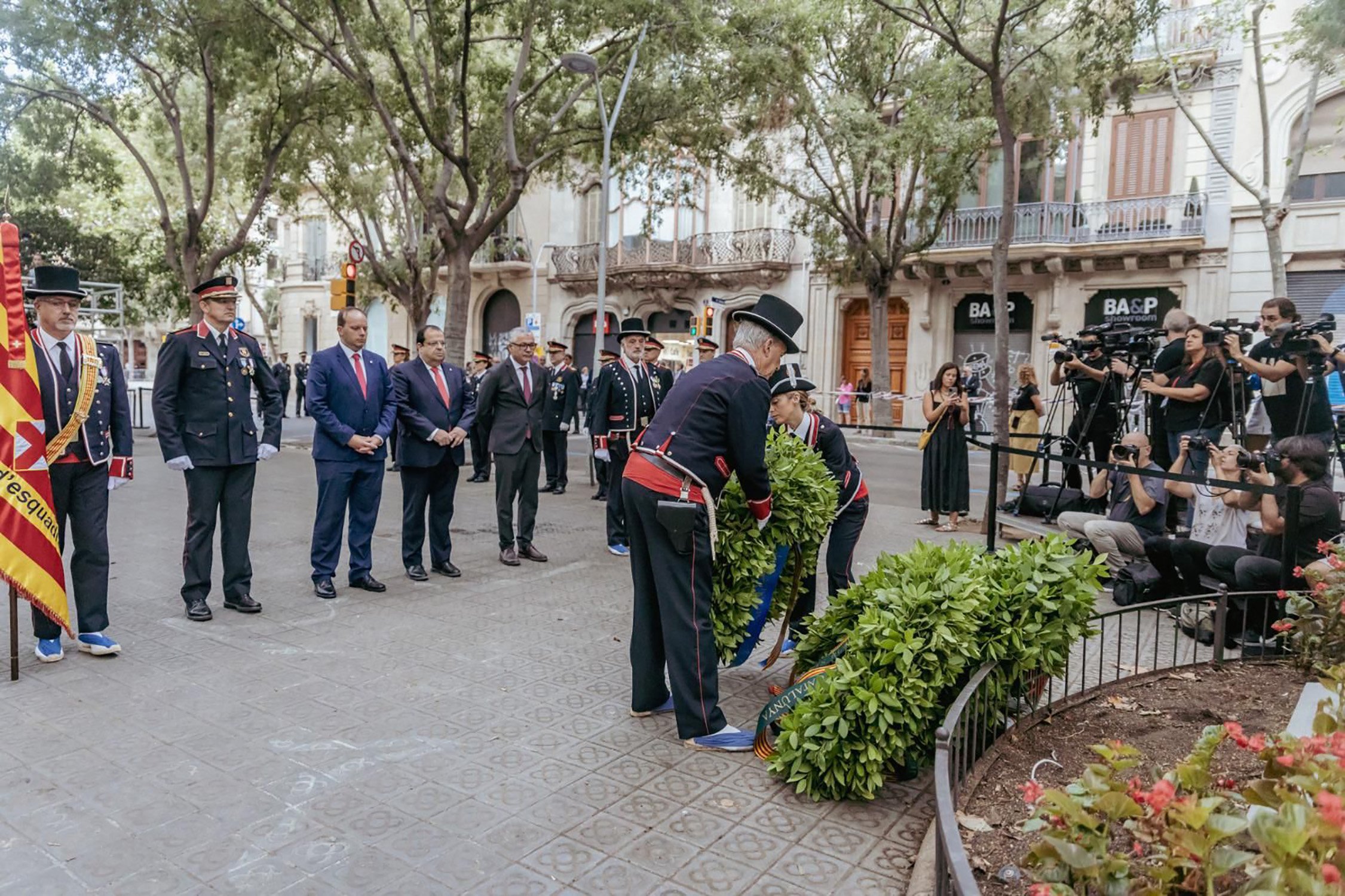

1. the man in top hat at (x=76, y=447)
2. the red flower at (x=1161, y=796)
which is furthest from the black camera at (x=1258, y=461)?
the man in top hat at (x=76, y=447)

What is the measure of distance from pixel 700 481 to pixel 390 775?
180 cm

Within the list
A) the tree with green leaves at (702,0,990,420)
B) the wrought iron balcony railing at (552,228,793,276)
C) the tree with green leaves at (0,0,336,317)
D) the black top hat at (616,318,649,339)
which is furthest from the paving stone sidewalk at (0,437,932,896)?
the wrought iron balcony railing at (552,228,793,276)

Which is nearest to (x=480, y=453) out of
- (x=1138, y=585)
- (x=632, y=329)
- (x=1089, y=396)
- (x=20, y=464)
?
(x=632, y=329)

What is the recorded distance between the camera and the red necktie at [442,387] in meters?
7.75

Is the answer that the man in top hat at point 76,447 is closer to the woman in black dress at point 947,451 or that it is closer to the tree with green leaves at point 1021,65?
the tree with green leaves at point 1021,65

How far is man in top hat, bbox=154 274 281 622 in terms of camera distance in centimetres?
616

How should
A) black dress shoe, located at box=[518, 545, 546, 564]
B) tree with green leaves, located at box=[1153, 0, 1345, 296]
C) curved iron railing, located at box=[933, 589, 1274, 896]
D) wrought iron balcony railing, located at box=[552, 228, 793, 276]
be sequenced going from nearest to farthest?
curved iron railing, located at box=[933, 589, 1274, 896]
black dress shoe, located at box=[518, 545, 546, 564]
tree with green leaves, located at box=[1153, 0, 1345, 296]
wrought iron balcony railing, located at box=[552, 228, 793, 276]

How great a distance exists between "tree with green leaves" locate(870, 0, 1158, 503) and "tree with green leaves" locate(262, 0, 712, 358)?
15.6 ft

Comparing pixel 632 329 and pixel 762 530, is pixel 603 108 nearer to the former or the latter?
pixel 632 329

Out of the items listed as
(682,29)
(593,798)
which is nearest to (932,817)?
(593,798)

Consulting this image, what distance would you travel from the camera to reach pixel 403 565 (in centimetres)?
795

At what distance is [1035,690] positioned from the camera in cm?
443

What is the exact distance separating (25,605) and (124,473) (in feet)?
5.73

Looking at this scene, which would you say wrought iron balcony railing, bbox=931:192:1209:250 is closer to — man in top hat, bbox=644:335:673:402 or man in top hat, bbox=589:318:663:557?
man in top hat, bbox=644:335:673:402
